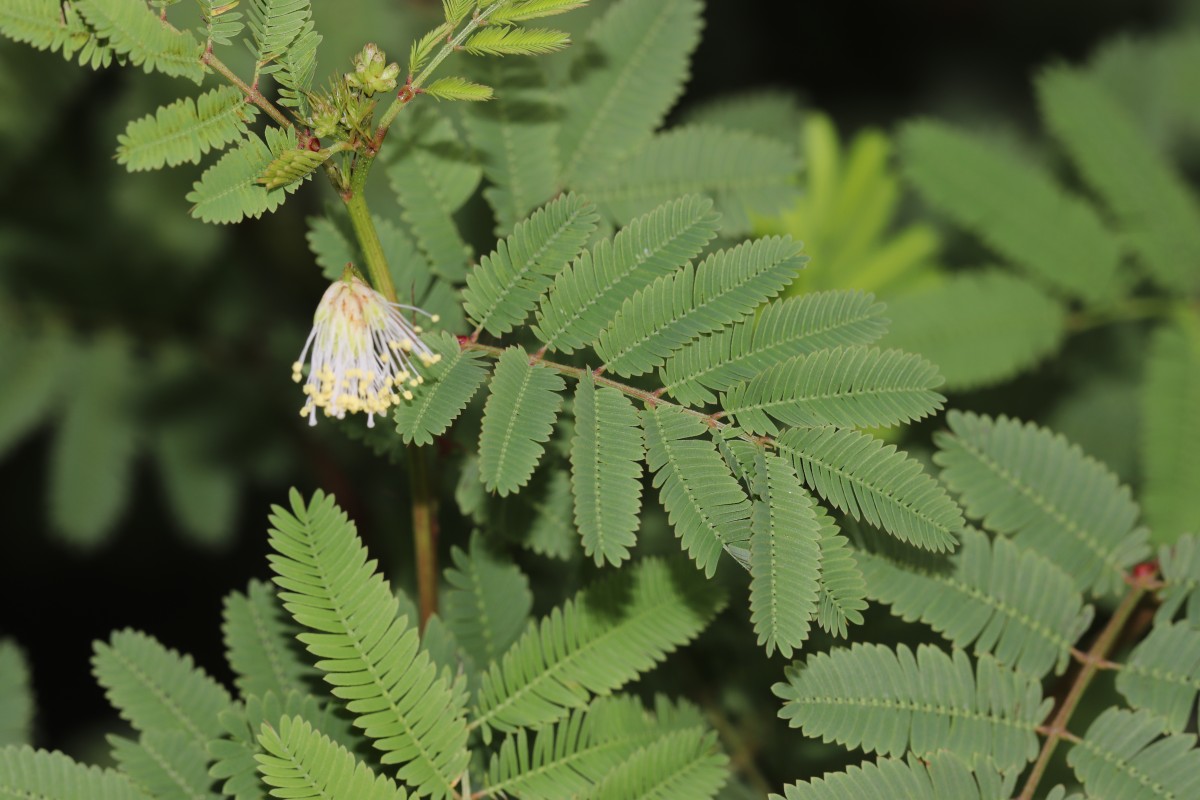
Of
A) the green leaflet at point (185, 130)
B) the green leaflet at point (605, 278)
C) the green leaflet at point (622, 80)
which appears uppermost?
the green leaflet at point (622, 80)

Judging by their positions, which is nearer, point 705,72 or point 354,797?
point 354,797

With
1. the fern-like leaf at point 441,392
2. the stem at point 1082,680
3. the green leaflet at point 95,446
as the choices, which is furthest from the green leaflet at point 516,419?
the green leaflet at point 95,446

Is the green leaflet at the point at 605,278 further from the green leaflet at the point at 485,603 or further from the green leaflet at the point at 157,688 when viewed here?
the green leaflet at the point at 157,688

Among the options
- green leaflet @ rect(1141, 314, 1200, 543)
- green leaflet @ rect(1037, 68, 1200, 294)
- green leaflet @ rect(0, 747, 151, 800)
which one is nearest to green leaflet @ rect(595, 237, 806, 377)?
green leaflet @ rect(0, 747, 151, 800)

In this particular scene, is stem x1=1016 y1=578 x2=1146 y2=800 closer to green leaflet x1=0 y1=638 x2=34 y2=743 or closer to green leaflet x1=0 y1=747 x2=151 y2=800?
green leaflet x1=0 y1=747 x2=151 y2=800

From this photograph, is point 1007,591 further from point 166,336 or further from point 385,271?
point 166,336

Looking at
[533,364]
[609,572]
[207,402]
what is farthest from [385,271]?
[207,402]

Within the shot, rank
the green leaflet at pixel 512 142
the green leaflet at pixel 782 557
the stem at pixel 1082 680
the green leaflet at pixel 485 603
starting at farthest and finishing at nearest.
A: the green leaflet at pixel 512 142 → the green leaflet at pixel 485 603 → the stem at pixel 1082 680 → the green leaflet at pixel 782 557
